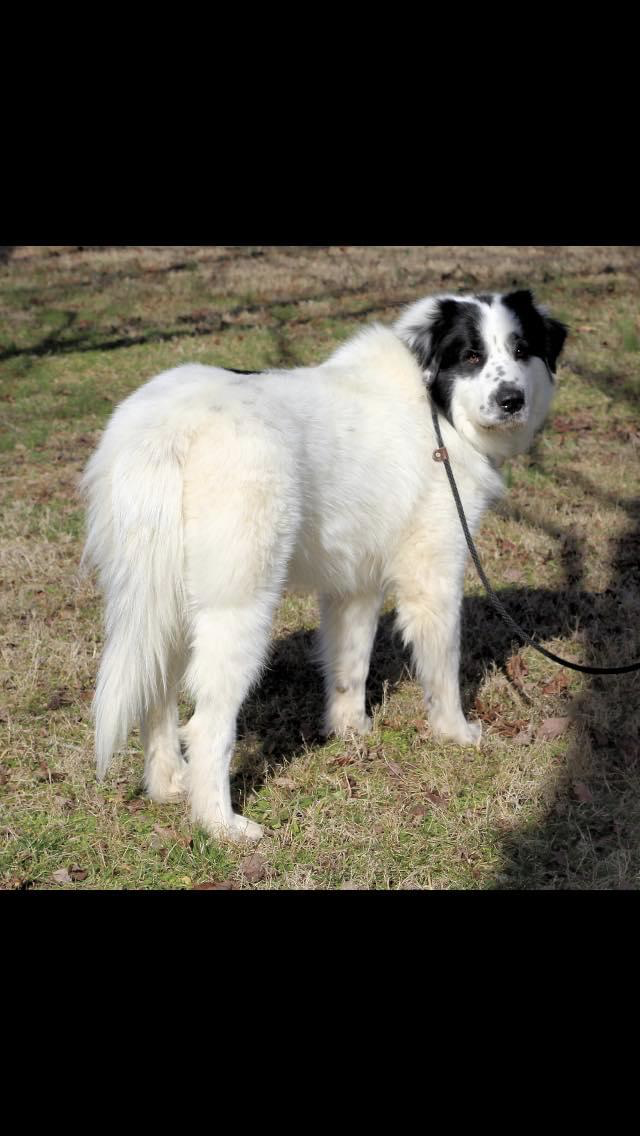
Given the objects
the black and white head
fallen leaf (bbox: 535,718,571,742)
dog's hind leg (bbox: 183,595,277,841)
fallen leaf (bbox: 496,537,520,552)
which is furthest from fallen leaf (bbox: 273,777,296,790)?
fallen leaf (bbox: 496,537,520,552)

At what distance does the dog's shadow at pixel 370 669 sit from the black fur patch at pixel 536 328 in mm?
1681

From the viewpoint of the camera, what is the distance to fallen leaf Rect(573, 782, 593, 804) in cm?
421

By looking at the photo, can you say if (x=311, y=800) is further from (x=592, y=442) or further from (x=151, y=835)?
(x=592, y=442)

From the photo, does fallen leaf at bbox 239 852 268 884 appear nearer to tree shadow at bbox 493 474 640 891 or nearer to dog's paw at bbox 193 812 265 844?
dog's paw at bbox 193 812 265 844

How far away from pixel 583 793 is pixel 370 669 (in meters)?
1.67

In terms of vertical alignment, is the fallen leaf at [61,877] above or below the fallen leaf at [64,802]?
above

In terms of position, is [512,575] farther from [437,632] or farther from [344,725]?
[344,725]

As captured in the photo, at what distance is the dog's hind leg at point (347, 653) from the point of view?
4805 mm

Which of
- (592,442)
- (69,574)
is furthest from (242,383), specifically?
(592,442)

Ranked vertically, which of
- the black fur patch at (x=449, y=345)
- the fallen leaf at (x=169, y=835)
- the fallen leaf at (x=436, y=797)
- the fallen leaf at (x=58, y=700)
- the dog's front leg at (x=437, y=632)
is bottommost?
the fallen leaf at (x=58, y=700)

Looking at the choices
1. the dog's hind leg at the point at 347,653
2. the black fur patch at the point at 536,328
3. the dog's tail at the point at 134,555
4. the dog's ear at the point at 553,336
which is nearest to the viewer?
the dog's tail at the point at 134,555

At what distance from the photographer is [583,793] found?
4.24m

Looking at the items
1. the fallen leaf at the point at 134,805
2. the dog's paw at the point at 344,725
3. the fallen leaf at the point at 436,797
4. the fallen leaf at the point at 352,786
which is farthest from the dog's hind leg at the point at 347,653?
the fallen leaf at the point at 134,805

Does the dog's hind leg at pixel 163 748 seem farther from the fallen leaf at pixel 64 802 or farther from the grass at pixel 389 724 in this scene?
the fallen leaf at pixel 64 802
